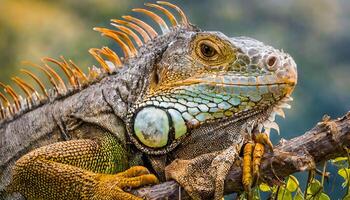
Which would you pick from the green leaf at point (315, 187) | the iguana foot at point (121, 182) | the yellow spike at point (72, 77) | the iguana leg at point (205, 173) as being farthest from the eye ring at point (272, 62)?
the yellow spike at point (72, 77)

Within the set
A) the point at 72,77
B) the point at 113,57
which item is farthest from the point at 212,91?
the point at 72,77

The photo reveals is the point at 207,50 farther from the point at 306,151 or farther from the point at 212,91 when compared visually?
the point at 306,151

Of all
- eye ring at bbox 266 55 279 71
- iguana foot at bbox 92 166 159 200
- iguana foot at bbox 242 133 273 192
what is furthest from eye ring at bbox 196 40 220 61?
iguana foot at bbox 92 166 159 200

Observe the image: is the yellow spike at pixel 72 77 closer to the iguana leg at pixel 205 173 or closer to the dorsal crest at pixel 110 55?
the dorsal crest at pixel 110 55

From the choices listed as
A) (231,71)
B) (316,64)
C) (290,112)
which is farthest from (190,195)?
(316,64)

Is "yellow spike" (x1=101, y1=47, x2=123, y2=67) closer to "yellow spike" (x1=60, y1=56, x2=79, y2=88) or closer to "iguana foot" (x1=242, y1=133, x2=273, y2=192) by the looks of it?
"yellow spike" (x1=60, y1=56, x2=79, y2=88)

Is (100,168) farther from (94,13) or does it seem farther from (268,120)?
(94,13)
